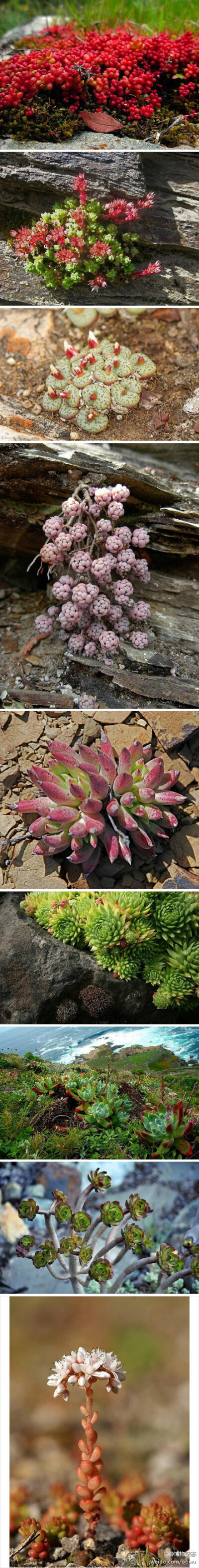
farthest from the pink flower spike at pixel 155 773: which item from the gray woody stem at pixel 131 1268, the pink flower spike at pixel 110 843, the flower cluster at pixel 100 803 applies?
the gray woody stem at pixel 131 1268

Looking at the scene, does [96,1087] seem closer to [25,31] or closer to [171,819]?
[171,819]

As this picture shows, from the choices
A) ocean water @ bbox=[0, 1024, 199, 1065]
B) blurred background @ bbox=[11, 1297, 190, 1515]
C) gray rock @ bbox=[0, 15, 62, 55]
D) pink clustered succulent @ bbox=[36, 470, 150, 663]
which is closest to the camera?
blurred background @ bbox=[11, 1297, 190, 1515]

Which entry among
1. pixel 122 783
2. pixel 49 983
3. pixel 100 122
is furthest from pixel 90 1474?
pixel 100 122

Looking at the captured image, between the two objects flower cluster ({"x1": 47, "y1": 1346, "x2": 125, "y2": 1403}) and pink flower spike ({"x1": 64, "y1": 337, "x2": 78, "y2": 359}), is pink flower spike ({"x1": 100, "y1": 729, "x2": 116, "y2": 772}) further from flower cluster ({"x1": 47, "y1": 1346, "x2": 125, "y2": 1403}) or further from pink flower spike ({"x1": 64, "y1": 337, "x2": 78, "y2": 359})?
flower cluster ({"x1": 47, "y1": 1346, "x2": 125, "y2": 1403})

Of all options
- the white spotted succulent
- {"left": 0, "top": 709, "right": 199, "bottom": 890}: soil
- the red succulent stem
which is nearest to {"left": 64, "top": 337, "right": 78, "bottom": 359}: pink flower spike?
the white spotted succulent

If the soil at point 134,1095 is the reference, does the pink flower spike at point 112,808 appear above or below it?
above

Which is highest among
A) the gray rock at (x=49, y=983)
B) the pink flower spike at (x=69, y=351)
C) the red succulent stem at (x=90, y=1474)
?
the pink flower spike at (x=69, y=351)

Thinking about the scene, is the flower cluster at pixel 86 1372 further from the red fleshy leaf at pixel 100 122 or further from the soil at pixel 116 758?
the red fleshy leaf at pixel 100 122
